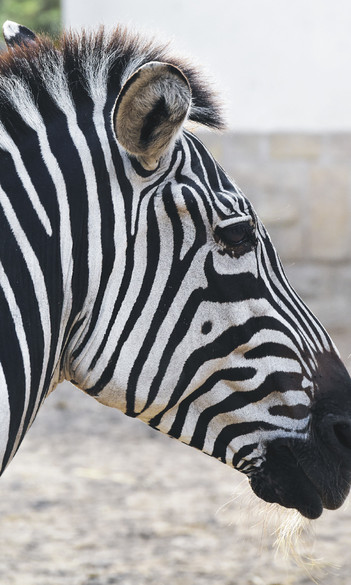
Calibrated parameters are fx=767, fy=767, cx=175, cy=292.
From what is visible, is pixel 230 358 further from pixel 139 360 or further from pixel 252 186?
pixel 252 186

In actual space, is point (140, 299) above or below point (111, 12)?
below

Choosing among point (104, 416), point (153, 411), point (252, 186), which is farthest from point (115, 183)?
point (252, 186)

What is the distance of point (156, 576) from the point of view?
3.89m

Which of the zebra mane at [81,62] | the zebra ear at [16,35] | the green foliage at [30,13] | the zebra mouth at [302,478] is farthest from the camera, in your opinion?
the green foliage at [30,13]

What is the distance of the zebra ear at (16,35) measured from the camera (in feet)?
7.43

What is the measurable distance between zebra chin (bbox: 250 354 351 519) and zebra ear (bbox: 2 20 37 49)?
1.26 m

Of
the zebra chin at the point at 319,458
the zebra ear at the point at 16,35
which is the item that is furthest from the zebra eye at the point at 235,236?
the zebra ear at the point at 16,35

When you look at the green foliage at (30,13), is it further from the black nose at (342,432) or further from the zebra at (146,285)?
the black nose at (342,432)

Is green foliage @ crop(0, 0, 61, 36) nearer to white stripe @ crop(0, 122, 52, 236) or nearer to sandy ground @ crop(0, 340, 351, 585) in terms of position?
sandy ground @ crop(0, 340, 351, 585)

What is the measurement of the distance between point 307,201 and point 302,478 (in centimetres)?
633

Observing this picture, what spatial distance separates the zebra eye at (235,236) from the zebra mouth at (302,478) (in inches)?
20.6

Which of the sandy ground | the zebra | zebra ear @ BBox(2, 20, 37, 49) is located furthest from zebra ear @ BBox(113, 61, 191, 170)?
the sandy ground

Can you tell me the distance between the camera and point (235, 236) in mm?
1970

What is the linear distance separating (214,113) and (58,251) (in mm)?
665
